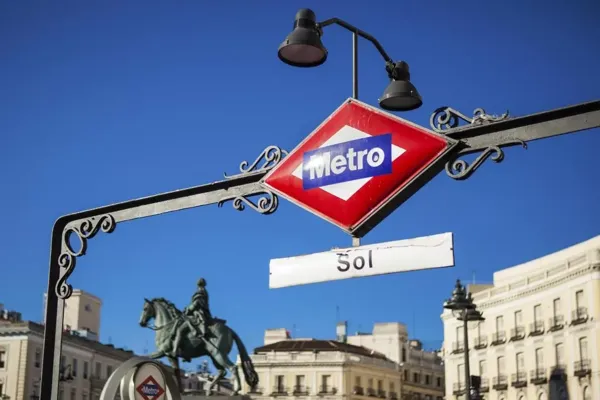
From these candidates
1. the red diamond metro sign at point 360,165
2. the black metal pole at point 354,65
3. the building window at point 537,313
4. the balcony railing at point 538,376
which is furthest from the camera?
the building window at point 537,313

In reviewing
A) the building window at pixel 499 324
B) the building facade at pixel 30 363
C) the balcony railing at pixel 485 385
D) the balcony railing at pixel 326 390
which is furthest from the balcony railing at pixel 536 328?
the building facade at pixel 30 363

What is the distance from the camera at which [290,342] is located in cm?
9275

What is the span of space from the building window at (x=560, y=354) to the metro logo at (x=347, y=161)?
58606 mm

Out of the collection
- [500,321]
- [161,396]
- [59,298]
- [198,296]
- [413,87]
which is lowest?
[161,396]

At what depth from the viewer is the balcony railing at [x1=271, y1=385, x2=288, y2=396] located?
8838cm

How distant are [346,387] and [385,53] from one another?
270 feet

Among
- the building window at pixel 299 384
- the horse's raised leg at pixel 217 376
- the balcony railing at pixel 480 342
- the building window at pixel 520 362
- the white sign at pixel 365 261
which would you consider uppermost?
the balcony railing at pixel 480 342

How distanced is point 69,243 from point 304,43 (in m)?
2.17

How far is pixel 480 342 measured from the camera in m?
70.8

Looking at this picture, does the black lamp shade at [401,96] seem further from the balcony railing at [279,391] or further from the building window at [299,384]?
the balcony railing at [279,391]

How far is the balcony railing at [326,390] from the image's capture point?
87.5 meters

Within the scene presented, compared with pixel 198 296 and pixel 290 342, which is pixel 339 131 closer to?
pixel 198 296

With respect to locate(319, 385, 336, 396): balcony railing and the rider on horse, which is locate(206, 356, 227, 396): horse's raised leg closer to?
the rider on horse

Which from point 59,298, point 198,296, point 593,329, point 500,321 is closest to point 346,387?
point 500,321
